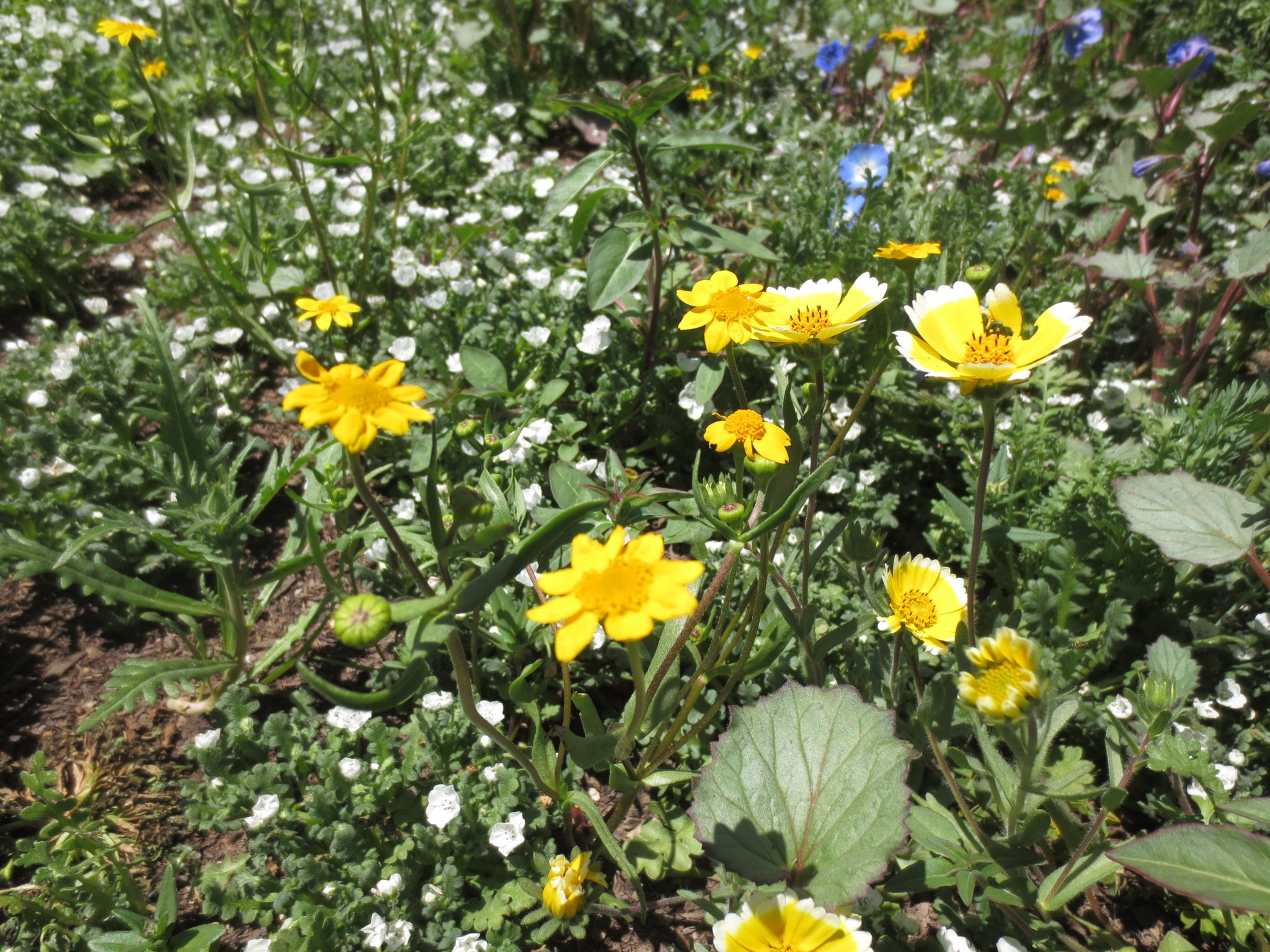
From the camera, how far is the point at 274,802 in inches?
73.2

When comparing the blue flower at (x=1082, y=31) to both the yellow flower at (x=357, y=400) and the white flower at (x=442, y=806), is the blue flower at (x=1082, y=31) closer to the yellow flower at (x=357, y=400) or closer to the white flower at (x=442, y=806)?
the yellow flower at (x=357, y=400)

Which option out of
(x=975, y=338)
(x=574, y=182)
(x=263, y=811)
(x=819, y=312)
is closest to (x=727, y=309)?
(x=819, y=312)

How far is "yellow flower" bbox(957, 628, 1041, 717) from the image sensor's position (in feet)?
4.14

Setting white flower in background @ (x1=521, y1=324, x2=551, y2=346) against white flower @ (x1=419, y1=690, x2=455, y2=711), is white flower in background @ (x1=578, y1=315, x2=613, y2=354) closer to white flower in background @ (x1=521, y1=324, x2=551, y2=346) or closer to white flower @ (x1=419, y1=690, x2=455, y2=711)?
white flower in background @ (x1=521, y1=324, x2=551, y2=346)

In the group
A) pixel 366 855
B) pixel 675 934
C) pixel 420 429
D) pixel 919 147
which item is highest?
pixel 919 147

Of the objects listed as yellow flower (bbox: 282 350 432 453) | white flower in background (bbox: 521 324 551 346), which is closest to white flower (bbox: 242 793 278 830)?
yellow flower (bbox: 282 350 432 453)

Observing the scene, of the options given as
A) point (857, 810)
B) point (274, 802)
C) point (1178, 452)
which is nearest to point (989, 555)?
point (1178, 452)

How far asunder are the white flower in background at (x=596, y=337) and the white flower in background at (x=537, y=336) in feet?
0.41

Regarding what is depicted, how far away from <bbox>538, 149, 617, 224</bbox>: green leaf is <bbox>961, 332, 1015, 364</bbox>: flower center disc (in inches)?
48.5

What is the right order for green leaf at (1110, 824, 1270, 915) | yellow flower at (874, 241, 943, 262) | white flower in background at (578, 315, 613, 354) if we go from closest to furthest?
1. green leaf at (1110, 824, 1270, 915)
2. yellow flower at (874, 241, 943, 262)
3. white flower in background at (578, 315, 613, 354)

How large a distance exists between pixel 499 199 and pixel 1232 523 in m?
2.90

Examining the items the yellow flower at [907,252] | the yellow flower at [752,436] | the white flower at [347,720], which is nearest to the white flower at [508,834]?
the white flower at [347,720]

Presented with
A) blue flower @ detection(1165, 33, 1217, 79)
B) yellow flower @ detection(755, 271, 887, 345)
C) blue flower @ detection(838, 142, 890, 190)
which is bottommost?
yellow flower @ detection(755, 271, 887, 345)

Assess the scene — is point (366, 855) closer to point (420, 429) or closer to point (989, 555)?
point (420, 429)
